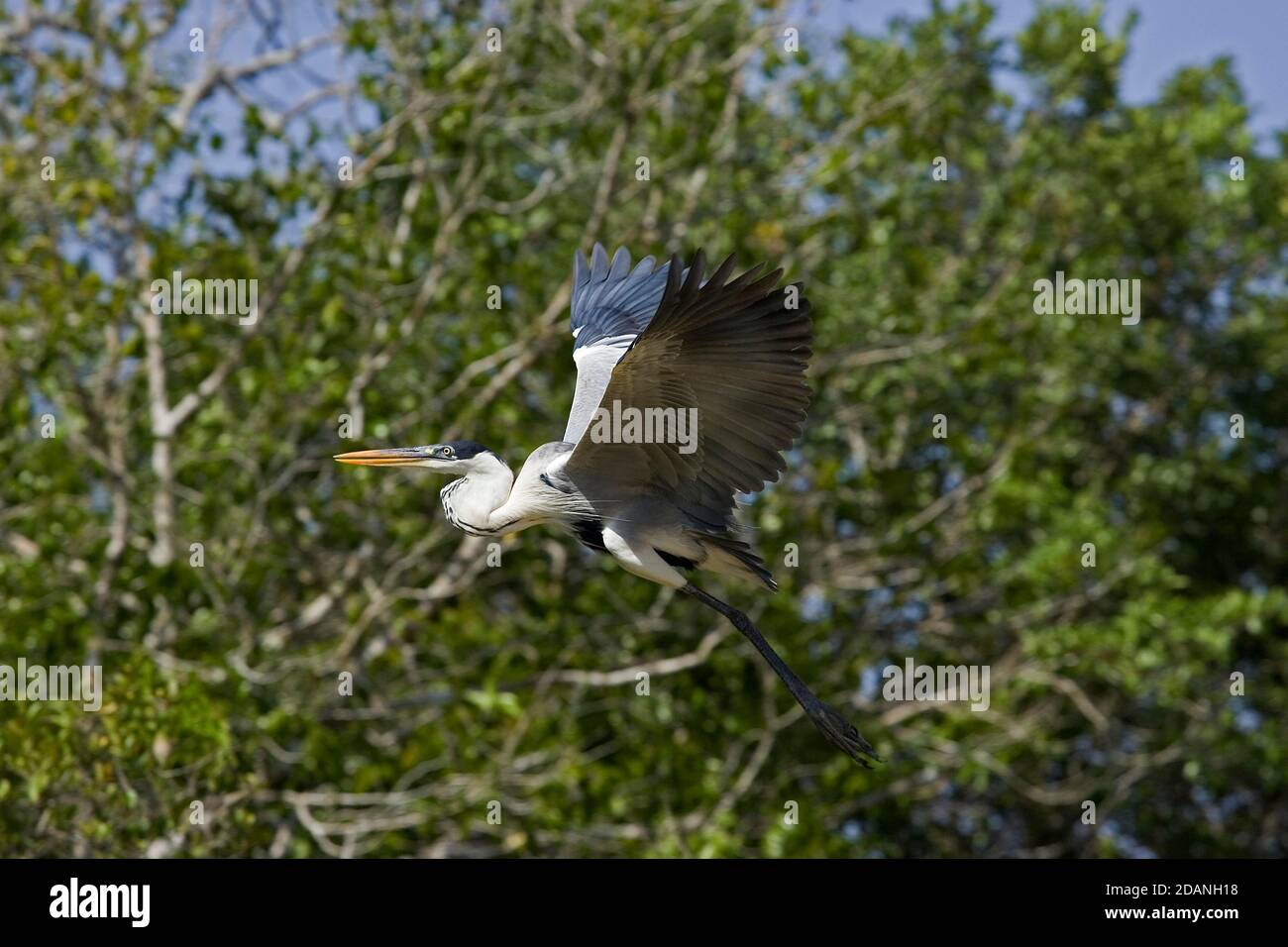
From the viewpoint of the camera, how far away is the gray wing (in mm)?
6726

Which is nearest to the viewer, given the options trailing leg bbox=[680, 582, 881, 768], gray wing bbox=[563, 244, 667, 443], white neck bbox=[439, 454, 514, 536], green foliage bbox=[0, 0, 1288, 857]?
white neck bbox=[439, 454, 514, 536]

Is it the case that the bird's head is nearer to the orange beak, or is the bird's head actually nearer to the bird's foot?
the orange beak

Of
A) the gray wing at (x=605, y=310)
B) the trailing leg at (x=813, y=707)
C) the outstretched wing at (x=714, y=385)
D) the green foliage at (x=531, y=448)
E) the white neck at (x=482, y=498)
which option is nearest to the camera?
the outstretched wing at (x=714, y=385)

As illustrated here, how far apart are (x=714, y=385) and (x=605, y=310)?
1.21 metres

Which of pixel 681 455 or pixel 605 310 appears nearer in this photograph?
pixel 681 455

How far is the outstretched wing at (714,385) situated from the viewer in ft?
18.7

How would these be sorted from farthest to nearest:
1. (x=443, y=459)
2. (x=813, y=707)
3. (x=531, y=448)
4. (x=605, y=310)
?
1. (x=531, y=448)
2. (x=605, y=310)
3. (x=443, y=459)
4. (x=813, y=707)

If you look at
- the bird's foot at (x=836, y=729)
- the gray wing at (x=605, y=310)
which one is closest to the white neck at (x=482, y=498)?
the gray wing at (x=605, y=310)

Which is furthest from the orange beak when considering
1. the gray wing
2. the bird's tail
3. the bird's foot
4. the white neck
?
the bird's foot

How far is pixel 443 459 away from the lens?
641cm

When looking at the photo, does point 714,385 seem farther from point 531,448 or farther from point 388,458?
point 531,448

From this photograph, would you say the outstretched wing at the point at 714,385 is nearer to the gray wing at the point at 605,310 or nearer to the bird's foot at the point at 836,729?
the gray wing at the point at 605,310

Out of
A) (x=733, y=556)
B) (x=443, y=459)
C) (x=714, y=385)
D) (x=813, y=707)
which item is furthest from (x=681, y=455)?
(x=813, y=707)
